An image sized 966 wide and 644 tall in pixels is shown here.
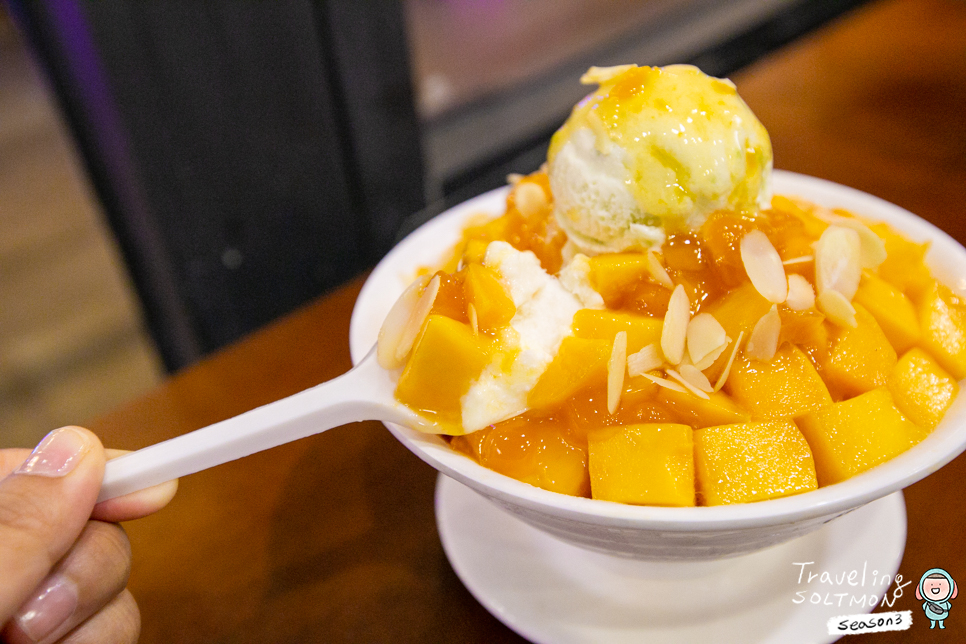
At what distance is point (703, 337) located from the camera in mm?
876

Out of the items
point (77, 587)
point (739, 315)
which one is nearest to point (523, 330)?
point (739, 315)

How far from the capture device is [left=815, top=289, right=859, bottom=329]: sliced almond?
A: 905 mm

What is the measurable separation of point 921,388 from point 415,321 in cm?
63

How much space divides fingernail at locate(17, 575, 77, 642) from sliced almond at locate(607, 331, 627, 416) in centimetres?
67

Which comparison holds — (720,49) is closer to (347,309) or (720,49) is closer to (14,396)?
(347,309)

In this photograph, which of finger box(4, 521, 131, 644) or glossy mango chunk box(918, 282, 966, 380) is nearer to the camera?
finger box(4, 521, 131, 644)

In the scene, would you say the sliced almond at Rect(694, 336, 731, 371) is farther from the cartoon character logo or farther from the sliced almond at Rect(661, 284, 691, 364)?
the cartoon character logo

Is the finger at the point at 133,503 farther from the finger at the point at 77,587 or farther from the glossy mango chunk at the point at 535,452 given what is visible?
the glossy mango chunk at the point at 535,452

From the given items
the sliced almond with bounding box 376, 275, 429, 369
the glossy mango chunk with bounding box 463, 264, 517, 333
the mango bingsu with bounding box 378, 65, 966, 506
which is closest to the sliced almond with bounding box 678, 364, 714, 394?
the mango bingsu with bounding box 378, 65, 966, 506

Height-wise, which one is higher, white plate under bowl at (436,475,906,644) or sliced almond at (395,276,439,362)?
sliced almond at (395,276,439,362)

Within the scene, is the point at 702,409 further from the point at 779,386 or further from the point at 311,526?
the point at 311,526

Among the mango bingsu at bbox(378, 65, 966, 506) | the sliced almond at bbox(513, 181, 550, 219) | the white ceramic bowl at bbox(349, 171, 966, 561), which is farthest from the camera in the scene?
→ the sliced almond at bbox(513, 181, 550, 219)

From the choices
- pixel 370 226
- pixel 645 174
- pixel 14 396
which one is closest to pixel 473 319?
pixel 645 174

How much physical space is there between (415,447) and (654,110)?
550 millimetres
